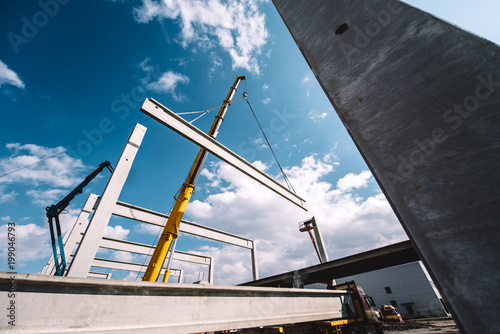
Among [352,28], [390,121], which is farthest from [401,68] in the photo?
[352,28]

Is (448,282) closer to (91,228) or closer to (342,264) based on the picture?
(91,228)

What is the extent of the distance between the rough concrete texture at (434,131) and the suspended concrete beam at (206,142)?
14.7 ft

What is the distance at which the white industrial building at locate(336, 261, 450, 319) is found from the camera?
21.4m

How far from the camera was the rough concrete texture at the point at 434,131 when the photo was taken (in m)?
1.42

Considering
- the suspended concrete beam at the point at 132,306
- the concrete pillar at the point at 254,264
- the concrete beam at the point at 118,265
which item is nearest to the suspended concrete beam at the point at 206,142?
the suspended concrete beam at the point at 132,306

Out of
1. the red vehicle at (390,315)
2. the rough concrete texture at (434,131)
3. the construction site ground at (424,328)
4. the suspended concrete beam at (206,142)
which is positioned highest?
the suspended concrete beam at (206,142)

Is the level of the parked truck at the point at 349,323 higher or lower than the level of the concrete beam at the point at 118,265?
lower

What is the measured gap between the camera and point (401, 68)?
2.07 m

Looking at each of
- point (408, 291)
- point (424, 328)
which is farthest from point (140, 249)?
point (408, 291)

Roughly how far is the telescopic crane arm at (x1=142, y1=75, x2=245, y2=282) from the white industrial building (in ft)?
89.0

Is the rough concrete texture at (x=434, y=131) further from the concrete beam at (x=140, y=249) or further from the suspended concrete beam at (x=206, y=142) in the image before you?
the concrete beam at (x=140, y=249)

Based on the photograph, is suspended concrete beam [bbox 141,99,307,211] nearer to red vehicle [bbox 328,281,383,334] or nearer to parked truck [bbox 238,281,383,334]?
parked truck [bbox 238,281,383,334]

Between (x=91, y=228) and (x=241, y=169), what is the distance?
14.7 feet

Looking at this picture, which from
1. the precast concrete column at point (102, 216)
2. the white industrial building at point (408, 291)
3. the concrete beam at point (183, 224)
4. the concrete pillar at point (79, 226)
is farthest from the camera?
the white industrial building at point (408, 291)
